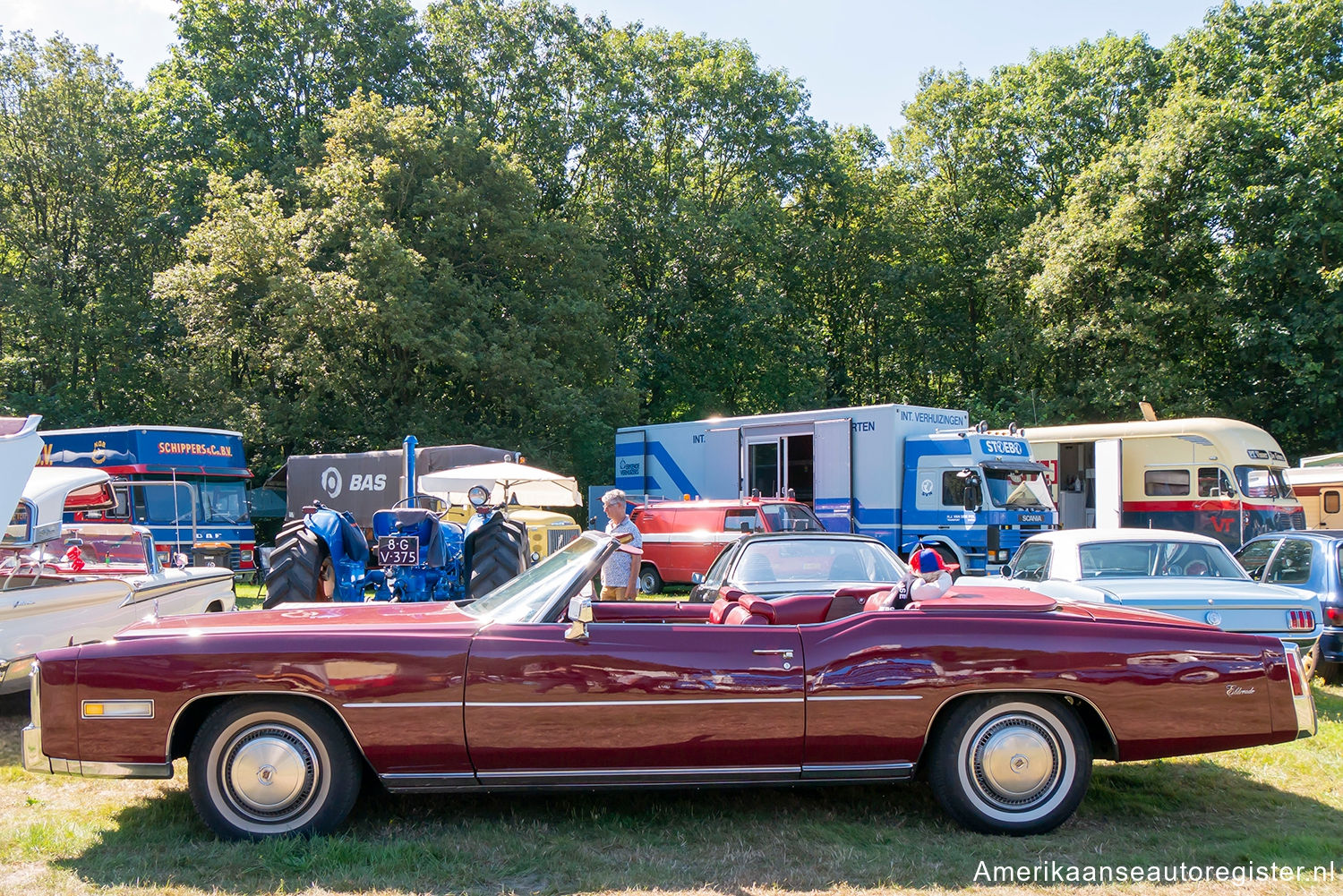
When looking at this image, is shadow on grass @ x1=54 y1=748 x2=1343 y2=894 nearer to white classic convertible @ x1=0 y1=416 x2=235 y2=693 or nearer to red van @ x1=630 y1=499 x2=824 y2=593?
white classic convertible @ x1=0 y1=416 x2=235 y2=693

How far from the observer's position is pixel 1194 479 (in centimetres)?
1856

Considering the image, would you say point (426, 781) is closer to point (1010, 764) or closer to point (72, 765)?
point (72, 765)

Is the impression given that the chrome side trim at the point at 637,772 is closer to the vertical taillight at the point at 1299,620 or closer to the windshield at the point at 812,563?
the windshield at the point at 812,563

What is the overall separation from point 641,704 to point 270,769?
169 centimetres

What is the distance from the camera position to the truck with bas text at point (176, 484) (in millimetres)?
17500

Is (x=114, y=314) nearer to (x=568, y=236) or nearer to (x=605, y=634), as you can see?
(x=568, y=236)

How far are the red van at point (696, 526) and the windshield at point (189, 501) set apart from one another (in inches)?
310

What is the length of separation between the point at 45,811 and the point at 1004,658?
489cm

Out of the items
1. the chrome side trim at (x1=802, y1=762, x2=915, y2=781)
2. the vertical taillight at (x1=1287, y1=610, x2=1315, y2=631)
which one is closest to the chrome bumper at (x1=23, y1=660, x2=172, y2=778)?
the chrome side trim at (x1=802, y1=762, x2=915, y2=781)

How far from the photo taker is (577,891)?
13.2ft

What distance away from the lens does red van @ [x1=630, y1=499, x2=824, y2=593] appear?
15852 mm

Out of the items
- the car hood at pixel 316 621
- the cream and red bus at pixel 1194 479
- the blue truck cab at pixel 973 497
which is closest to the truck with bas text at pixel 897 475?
the blue truck cab at pixel 973 497

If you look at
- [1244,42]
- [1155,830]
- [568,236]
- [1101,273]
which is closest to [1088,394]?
[1101,273]

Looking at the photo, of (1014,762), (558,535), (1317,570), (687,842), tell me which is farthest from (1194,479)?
(687,842)
